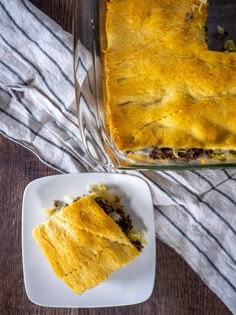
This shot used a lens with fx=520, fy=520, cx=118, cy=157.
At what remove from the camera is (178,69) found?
3.75ft

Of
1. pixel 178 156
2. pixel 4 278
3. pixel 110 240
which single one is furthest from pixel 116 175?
pixel 4 278

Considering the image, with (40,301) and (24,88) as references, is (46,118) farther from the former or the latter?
(40,301)

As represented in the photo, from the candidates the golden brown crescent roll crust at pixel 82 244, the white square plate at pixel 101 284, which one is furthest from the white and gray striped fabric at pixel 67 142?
the golden brown crescent roll crust at pixel 82 244

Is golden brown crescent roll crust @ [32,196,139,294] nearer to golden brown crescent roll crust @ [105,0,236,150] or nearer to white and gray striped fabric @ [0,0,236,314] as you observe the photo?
white and gray striped fabric @ [0,0,236,314]

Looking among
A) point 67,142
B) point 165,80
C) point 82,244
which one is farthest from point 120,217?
point 165,80

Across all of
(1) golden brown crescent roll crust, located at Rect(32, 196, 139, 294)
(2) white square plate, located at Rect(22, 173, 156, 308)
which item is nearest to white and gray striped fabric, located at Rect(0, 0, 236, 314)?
(2) white square plate, located at Rect(22, 173, 156, 308)

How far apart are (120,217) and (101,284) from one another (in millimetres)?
187

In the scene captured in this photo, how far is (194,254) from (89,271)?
0.29m

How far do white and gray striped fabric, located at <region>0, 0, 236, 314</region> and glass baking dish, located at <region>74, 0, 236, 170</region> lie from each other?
0.13m

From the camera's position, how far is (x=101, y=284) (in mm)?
1385

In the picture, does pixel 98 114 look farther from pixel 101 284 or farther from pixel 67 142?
pixel 101 284

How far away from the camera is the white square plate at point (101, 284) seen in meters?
1.38

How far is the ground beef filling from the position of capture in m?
1.37

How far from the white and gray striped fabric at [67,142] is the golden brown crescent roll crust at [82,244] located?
0.14m
